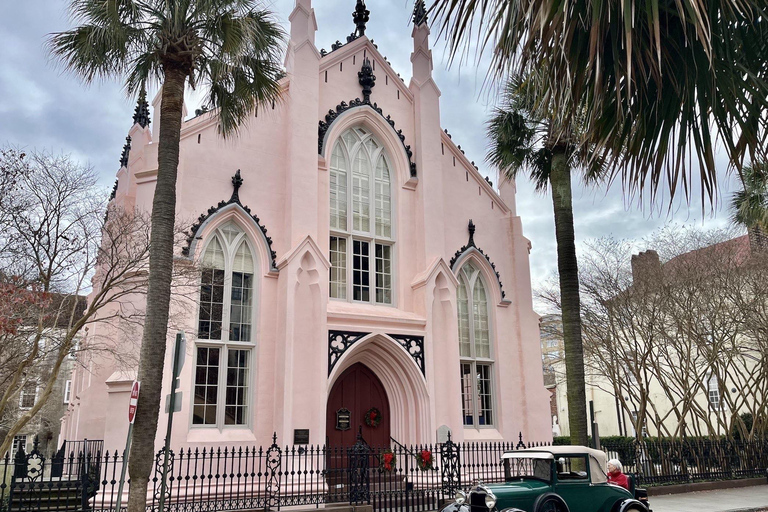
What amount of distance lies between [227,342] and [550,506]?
29.4ft

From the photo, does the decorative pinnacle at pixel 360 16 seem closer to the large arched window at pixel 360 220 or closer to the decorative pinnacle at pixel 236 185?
the large arched window at pixel 360 220

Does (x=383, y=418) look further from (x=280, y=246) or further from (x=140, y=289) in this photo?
(x=140, y=289)

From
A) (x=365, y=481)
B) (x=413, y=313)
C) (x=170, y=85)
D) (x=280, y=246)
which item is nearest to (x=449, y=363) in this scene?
(x=413, y=313)

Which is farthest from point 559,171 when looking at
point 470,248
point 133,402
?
point 133,402

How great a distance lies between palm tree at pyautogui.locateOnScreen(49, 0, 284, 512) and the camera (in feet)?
32.4

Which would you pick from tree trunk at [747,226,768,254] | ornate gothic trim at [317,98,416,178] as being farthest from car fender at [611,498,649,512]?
tree trunk at [747,226,768,254]

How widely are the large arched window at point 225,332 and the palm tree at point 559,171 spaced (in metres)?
7.56

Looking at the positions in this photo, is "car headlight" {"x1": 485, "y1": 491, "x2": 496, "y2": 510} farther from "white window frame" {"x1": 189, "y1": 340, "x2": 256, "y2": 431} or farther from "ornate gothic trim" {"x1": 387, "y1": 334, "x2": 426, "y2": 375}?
"ornate gothic trim" {"x1": 387, "y1": 334, "x2": 426, "y2": 375}

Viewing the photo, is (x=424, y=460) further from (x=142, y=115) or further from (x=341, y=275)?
(x=142, y=115)

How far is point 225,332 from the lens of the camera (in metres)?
15.4

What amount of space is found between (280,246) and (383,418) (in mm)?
5635

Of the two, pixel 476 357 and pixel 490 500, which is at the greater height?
pixel 476 357

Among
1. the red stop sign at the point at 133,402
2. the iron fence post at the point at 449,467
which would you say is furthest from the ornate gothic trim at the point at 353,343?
the red stop sign at the point at 133,402

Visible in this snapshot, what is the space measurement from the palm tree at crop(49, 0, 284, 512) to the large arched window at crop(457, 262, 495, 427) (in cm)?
973
